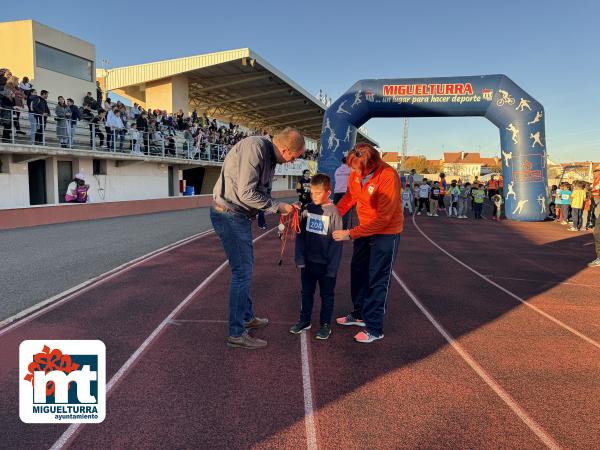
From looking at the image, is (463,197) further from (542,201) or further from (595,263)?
(595,263)

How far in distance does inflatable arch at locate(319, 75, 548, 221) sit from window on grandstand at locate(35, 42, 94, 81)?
11.8 meters

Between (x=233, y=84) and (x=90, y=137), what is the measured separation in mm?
12805

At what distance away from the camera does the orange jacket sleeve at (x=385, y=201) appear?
386 centimetres

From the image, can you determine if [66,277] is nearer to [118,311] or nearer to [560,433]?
[118,311]

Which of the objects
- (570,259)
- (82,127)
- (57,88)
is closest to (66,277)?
(570,259)

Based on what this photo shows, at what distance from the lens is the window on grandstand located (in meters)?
17.1

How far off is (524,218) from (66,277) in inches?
638

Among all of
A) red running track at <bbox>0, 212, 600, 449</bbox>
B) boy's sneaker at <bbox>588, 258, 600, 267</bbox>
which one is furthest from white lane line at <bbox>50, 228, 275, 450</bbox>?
boy's sneaker at <bbox>588, 258, 600, 267</bbox>

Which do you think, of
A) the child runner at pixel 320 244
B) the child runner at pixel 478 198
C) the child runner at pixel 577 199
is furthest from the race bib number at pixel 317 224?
the child runner at pixel 478 198

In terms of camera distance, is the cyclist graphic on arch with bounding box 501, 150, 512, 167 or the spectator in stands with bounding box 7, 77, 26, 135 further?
the cyclist graphic on arch with bounding box 501, 150, 512, 167

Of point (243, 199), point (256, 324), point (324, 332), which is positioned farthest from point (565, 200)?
point (243, 199)

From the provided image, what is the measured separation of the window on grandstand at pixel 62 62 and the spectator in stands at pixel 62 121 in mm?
3959

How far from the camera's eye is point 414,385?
3.36 meters

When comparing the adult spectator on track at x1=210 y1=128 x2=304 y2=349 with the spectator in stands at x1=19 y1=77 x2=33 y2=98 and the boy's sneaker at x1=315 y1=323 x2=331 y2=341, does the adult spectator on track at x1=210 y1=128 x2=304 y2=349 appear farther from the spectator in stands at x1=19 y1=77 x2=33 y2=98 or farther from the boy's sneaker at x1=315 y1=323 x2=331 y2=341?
the spectator in stands at x1=19 y1=77 x2=33 y2=98
